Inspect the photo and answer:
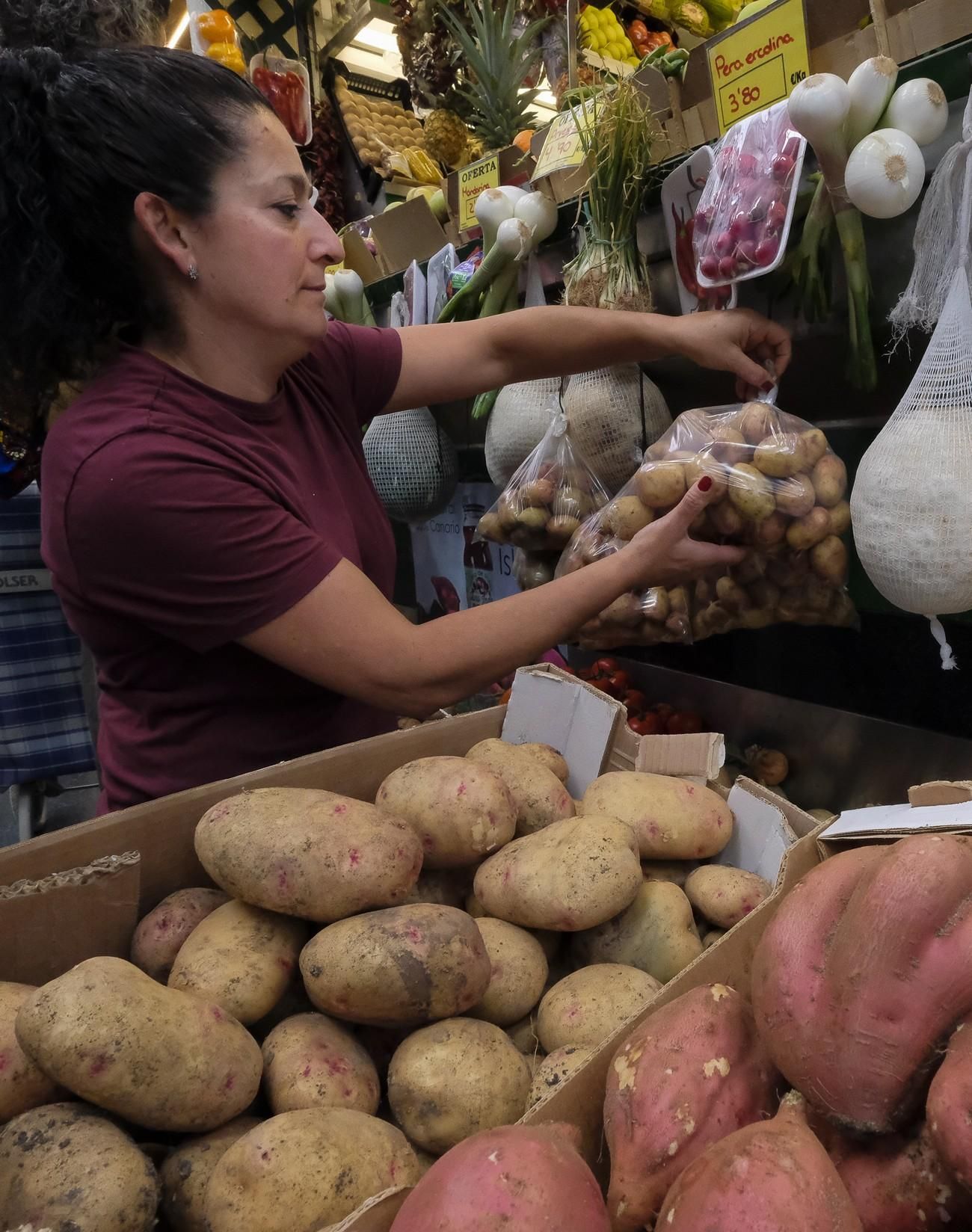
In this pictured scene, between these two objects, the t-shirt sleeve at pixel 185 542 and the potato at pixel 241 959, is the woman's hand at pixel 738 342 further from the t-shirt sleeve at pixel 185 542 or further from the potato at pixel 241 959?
the potato at pixel 241 959

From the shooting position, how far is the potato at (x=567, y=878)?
1085 mm

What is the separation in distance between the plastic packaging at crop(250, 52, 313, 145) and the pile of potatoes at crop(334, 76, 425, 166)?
1.51m

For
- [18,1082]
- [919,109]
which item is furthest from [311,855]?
[919,109]

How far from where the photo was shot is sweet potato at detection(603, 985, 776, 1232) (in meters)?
0.64

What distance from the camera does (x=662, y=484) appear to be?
1467mm

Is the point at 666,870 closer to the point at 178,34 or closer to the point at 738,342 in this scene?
the point at 738,342

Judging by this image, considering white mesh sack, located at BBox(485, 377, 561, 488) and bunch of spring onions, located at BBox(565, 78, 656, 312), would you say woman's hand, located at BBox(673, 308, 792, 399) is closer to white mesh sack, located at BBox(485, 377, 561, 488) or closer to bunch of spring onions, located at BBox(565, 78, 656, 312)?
bunch of spring onions, located at BBox(565, 78, 656, 312)

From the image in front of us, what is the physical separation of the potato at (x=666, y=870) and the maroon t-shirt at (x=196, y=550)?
62cm

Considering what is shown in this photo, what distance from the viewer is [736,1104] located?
0.67m

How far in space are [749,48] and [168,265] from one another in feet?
3.74

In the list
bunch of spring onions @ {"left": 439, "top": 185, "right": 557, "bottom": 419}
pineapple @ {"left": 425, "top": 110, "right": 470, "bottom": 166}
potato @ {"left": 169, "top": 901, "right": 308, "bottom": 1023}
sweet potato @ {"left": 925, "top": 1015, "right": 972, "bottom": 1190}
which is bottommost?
potato @ {"left": 169, "top": 901, "right": 308, "bottom": 1023}

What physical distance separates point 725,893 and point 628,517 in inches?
26.9

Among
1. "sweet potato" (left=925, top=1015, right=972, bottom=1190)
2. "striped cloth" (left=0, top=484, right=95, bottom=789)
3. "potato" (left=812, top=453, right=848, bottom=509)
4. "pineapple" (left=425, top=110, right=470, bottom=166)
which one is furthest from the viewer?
"pineapple" (left=425, top=110, right=470, bottom=166)

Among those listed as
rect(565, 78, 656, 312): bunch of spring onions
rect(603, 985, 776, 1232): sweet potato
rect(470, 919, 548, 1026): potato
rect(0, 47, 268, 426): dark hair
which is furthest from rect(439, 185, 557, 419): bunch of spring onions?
rect(603, 985, 776, 1232): sweet potato
